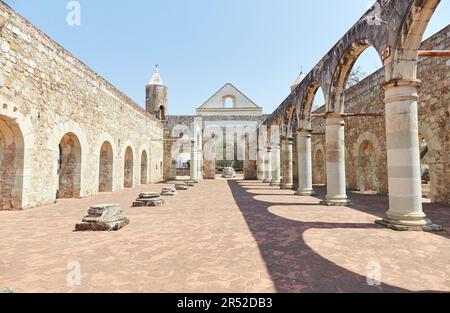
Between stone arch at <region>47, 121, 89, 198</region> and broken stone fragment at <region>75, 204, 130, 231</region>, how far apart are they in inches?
178

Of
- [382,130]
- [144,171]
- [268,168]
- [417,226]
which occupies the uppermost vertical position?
[382,130]

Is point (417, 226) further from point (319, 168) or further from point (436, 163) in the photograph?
point (319, 168)

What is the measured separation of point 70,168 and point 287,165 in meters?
10.2

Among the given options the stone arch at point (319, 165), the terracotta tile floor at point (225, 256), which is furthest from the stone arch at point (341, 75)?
the stone arch at point (319, 165)

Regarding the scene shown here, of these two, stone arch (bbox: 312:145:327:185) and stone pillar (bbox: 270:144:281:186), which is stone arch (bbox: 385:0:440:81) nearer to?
stone pillar (bbox: 270:144:281:186)

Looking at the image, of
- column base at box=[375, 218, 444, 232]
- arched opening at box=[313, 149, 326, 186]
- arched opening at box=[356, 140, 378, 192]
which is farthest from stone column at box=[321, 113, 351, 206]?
arched opening at box=[313, 149, 326, 186]

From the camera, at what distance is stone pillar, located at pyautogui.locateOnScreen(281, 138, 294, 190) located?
14055mm

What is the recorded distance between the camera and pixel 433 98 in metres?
8.06

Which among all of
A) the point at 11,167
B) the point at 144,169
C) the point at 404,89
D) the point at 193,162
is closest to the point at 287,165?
the point at 193,162

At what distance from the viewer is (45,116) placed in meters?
8.08

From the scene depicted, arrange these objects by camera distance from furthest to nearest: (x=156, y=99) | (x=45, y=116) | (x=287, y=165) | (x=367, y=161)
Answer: (x=156, y=99), (x=287, y=165), (x=367, y=161), (x=45, y=116)

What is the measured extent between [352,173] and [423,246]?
32.6ft
